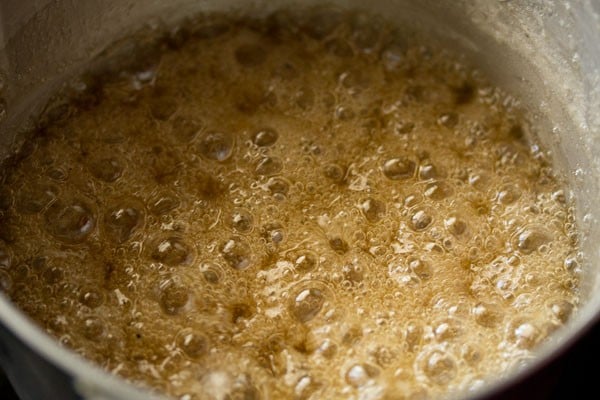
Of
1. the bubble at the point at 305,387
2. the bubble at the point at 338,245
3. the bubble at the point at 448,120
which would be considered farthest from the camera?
the bubble at the point at 448,120

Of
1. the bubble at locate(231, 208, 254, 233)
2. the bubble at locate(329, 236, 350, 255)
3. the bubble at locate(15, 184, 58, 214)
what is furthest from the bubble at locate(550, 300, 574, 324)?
the bubble at locate(15, 184, 58, 214)

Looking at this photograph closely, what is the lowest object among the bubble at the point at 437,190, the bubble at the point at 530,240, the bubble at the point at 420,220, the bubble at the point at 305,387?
the bubble at the point at 305,387

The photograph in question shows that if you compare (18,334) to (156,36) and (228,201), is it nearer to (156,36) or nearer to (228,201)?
(228,201)

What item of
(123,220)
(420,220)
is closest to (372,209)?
(420,220)

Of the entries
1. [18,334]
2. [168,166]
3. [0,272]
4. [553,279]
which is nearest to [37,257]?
[0,272]

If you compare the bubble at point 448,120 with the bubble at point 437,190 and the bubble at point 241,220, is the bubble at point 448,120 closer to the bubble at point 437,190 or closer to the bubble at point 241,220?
the bubble at point 437,190

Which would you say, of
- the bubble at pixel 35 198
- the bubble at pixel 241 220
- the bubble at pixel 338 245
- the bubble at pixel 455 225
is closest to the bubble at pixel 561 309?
the bubble at pixel 455 225
